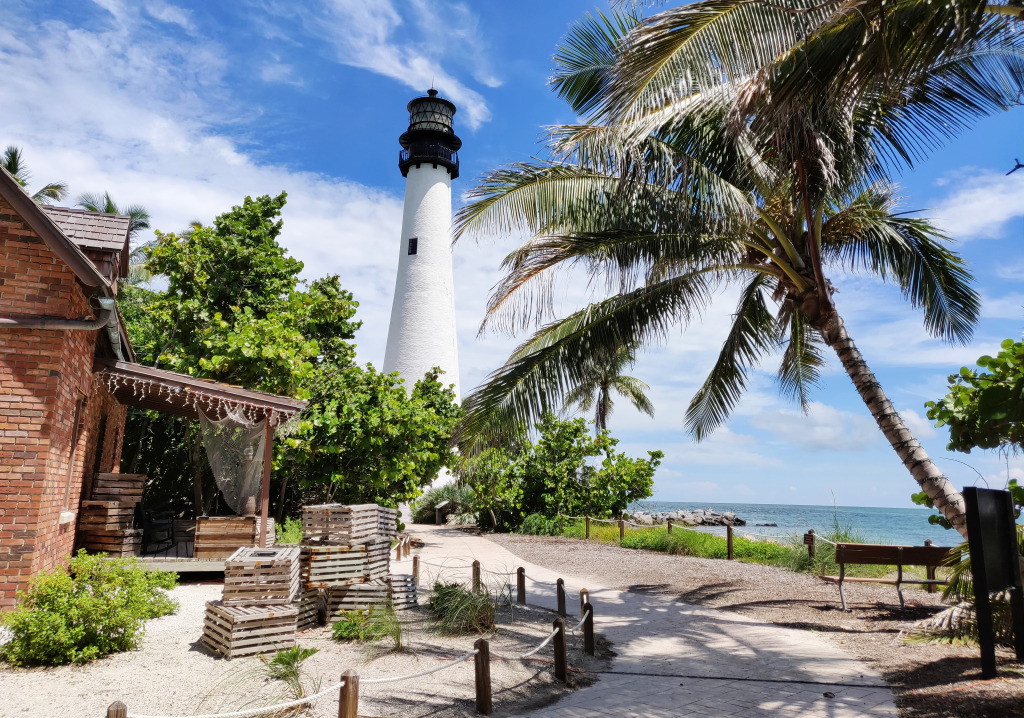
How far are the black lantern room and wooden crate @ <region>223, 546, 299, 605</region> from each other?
2399 cm

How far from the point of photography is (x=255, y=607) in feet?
22.8

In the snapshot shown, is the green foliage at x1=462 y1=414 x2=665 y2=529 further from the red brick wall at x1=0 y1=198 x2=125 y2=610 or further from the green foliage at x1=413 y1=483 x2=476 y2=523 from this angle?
the red brick wall at x1=0 y1=198 x2=125 y2=610

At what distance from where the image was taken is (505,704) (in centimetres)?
566

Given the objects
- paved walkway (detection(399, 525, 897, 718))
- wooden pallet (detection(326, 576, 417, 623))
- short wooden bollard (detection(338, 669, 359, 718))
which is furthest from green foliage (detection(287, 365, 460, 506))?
short wooden bollard (detection(338, 669, 359, 718))

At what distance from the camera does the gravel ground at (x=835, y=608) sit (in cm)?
571

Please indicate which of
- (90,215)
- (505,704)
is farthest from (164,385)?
(505,704)

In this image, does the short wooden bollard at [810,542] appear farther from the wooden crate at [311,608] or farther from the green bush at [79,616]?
the green bush at [79,616]

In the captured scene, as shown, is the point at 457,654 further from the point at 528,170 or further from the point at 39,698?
the point at 528,170

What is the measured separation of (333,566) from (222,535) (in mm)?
3282

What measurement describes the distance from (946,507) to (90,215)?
1196 cm

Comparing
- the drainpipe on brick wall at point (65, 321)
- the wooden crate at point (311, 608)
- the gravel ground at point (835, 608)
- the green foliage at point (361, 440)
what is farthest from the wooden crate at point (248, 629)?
the green foliage at point (361, 440)

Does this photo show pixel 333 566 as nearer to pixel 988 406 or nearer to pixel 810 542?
pixel 988 406

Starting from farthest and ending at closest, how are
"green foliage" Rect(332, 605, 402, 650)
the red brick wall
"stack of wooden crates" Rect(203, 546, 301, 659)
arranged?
the red brick wall
"green foliage" Rect(332, 605, 402, 650)
"stack of wooden crates" Rect(203, 546, 301, 659)

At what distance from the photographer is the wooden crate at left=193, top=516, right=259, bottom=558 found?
1052 centimetres
